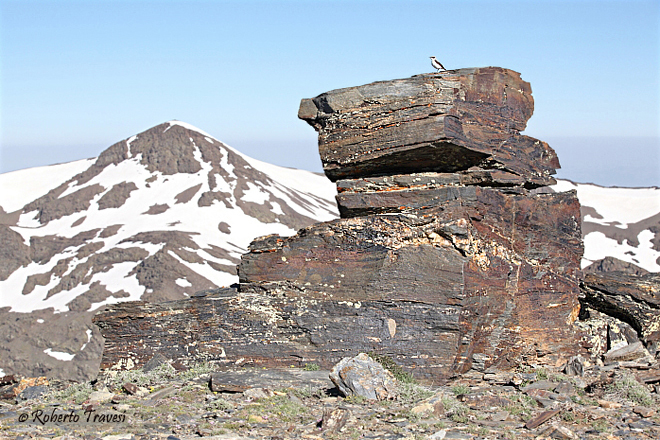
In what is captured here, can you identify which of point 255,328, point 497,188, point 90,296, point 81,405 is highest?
point 497,188

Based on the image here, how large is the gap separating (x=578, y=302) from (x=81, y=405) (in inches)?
439

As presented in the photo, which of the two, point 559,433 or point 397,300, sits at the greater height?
point 397,300

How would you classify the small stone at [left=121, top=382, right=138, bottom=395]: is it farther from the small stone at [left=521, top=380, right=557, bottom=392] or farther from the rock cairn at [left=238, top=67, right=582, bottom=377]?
the small stone at [left=521, top=380, right=557, bottom=392]

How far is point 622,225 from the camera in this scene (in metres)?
81.8

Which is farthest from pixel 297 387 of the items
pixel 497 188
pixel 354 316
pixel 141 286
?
pixel 141 286

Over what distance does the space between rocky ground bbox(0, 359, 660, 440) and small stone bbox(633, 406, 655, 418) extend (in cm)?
2

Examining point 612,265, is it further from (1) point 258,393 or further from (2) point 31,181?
(2) point 31,181

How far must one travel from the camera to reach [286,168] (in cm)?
11369

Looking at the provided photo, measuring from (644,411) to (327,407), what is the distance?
5.18 meters

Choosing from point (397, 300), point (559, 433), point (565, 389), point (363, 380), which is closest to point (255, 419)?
point (363, 380)

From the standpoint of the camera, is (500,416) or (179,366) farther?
(179,366)

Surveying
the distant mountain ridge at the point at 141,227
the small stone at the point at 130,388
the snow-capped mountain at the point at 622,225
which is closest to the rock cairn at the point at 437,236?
the small stone at the point at 130,388

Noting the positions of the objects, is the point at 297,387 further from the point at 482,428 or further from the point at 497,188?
the point at 497,188

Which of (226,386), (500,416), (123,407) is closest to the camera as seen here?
(500,416)
